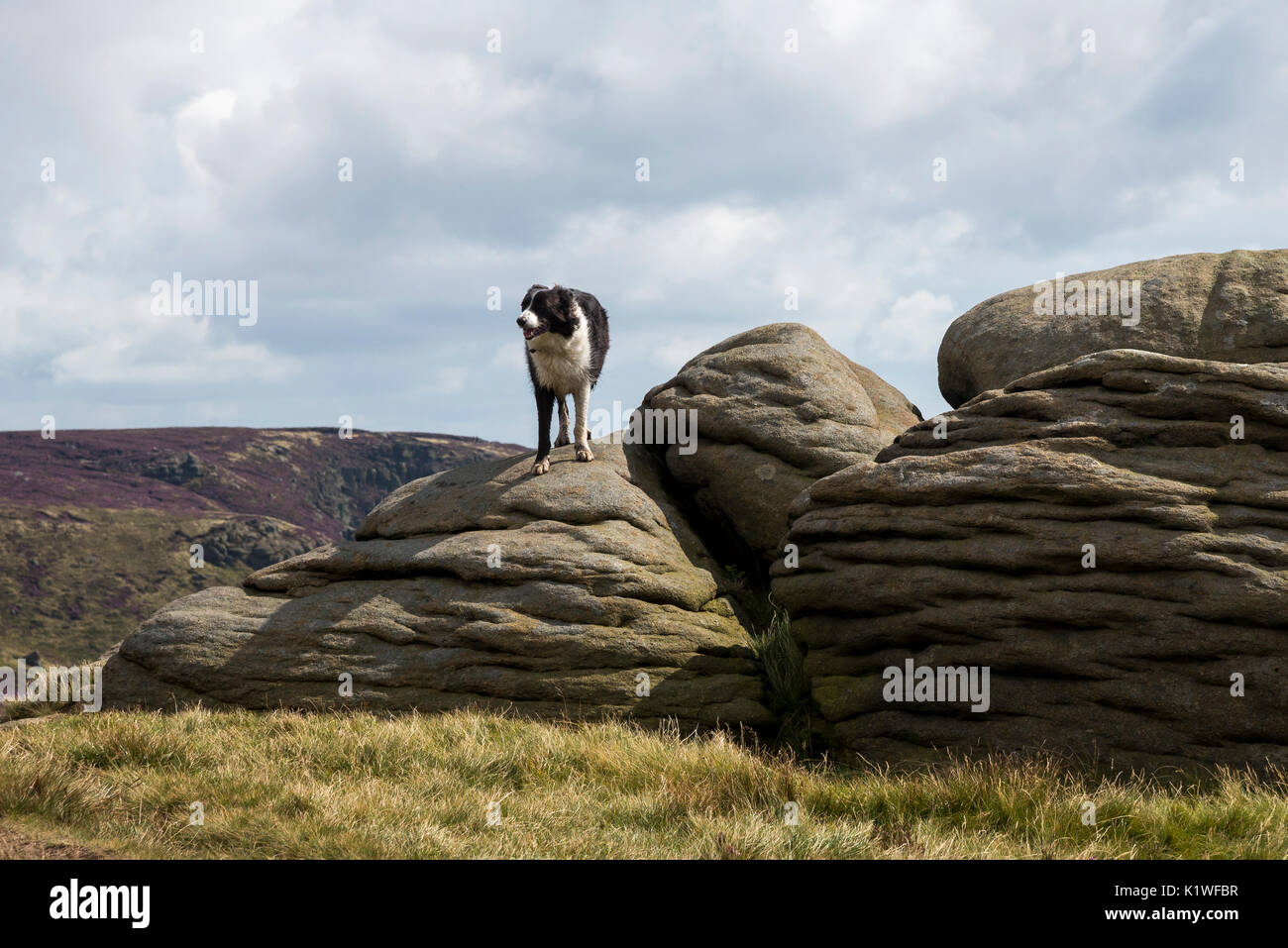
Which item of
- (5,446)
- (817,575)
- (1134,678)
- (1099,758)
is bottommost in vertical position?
(1099,758)

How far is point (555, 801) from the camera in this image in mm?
7699

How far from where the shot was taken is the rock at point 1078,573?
896 centimetres

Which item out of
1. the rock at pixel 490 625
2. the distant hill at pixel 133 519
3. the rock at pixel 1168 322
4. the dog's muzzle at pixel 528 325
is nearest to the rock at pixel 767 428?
the rock at pixel 490 625

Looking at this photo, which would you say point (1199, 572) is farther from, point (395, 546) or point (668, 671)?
point (395, 546)

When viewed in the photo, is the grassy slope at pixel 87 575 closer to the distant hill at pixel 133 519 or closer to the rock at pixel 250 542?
the distant hill at pixel 133 519

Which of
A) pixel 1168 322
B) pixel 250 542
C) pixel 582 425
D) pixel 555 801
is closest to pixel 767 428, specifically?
pixel 582 425

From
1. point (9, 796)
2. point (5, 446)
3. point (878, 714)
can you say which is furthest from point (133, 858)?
point (5, 446)

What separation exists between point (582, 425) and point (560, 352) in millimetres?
1431

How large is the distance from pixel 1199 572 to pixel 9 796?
10846 mm

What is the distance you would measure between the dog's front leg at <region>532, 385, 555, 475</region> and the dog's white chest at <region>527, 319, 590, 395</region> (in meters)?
0.16

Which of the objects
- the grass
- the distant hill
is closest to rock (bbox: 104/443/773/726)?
the grass

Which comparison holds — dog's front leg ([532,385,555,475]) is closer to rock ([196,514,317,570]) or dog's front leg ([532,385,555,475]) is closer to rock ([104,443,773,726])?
rock ([104,443,773,726])

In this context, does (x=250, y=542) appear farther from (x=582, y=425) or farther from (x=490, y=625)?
(x=490, y=625)
